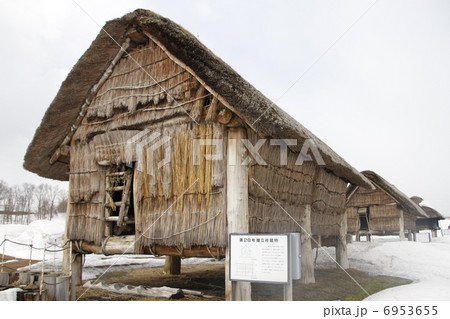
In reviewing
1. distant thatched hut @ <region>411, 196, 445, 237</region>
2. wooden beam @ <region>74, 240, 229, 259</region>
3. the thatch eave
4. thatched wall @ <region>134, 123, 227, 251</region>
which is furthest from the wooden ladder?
distant thatched hut @ <region>411, 196, 445, 237</region>

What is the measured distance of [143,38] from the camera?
273 inches

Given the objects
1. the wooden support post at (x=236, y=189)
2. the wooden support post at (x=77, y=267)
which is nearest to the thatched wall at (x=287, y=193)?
the wooden support post at (x=236, y=189)

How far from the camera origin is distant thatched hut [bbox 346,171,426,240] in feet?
62.4

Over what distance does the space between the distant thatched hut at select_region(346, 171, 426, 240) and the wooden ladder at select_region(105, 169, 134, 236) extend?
14.7m

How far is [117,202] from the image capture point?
23.7ft

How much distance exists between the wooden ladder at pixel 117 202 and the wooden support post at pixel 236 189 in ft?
7.91

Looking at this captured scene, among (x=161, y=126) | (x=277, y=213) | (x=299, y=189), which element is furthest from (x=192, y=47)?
(x=299, y=189)

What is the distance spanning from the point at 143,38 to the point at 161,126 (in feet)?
6.05

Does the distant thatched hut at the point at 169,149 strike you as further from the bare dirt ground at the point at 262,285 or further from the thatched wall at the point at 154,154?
the bare dirt ground at the point at 262,285

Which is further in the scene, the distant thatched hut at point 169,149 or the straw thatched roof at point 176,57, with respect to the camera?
the distant thatched hut at point 169,149

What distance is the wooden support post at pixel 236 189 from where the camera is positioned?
545 centimetres
